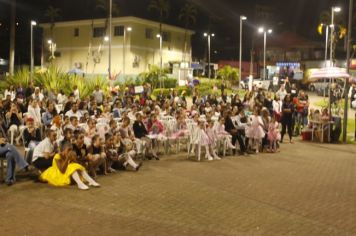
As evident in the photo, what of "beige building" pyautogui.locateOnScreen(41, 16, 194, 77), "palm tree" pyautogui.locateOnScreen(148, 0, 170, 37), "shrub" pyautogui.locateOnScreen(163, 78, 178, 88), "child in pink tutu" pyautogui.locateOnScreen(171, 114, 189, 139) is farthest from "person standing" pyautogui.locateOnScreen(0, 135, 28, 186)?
"palm tree" pyautogui.locateOnScreen(148, 0, 170, 37)

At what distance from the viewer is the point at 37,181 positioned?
412 inches

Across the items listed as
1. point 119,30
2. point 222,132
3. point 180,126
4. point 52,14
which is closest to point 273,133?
point 222,132

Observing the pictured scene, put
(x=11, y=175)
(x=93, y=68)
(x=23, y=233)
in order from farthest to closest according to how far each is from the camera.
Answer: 1. (x=93, y=68)
2. (x=11, y=175)
3. (x=23, y=233)

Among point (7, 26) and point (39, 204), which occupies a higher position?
point (7, 26)

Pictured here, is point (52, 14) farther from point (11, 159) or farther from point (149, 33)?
point (11, 159)

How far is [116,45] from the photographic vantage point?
47.2 m

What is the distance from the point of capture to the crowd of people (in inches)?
407

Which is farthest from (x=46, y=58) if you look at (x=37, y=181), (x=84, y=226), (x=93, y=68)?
(x=84, y=226)

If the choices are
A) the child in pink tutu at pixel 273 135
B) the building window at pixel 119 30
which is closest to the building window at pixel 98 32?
the building window at pixel 119 30

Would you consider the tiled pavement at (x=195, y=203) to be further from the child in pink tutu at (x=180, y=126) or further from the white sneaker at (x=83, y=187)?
the child in pink tutu at (x=180, y=126)

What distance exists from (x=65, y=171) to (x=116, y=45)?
3811 cm

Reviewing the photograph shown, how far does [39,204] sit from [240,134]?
809cm

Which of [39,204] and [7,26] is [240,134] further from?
[7,26]

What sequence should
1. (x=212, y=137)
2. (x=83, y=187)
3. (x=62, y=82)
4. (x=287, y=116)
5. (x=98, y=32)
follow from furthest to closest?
(x=98, y=32) → (x=62, y=82) → (x=287, y=116) → (x=212, y=137) → (x=83, y=187)
